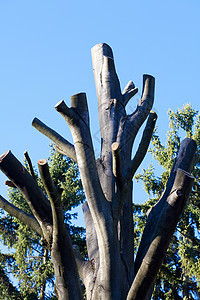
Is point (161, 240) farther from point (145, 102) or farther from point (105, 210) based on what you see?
point (145, 102)

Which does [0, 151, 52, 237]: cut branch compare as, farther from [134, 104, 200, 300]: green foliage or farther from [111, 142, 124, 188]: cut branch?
[134, 104, 200, 300]: green foliage

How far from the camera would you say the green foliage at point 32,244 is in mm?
11500

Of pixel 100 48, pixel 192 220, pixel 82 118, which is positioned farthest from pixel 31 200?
pixel 192 220

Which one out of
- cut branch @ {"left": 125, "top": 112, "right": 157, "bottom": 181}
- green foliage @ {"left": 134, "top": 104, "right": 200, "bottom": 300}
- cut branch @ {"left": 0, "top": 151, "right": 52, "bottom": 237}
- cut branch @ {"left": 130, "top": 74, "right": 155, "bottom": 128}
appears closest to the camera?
cut branch @ {"left": 0, "top": 151, "right": 52, "bottom": 237}

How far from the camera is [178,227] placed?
11.7 meters

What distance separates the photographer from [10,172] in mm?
2807

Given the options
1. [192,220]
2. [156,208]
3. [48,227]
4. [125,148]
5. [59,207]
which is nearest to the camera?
[59,207]

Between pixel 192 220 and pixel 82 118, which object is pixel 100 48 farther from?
pixel 192 220

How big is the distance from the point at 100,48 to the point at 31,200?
2098 millimetres

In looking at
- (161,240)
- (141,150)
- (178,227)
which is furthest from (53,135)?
(178,227)

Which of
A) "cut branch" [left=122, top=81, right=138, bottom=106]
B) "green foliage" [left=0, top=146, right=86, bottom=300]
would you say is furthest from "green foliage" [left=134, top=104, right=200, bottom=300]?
"cut branch" [left=122, top=81, right=138, bottom=106]

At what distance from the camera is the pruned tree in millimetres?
2713

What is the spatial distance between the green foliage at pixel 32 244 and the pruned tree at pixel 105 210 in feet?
28.2

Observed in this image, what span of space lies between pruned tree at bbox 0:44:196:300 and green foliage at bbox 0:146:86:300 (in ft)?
28.2
